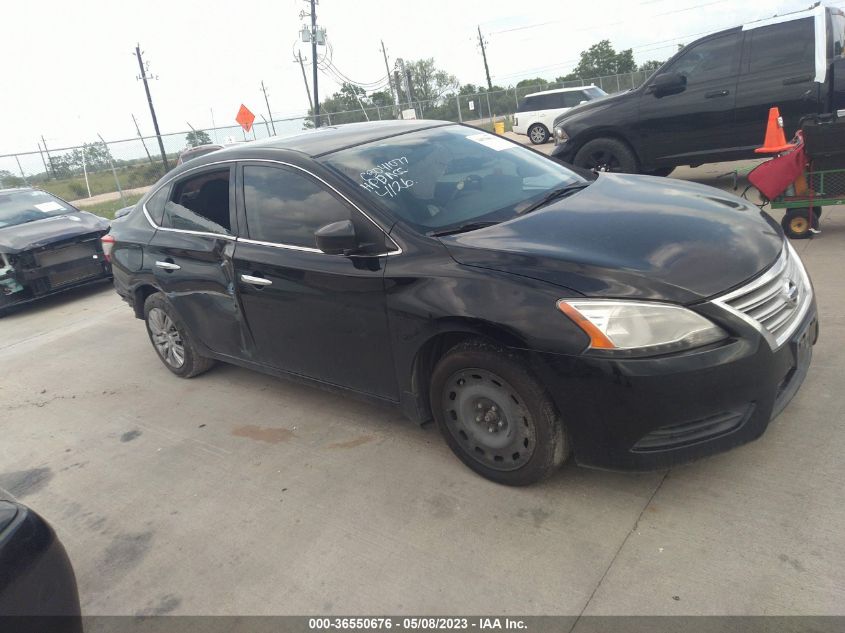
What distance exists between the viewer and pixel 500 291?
106 inches

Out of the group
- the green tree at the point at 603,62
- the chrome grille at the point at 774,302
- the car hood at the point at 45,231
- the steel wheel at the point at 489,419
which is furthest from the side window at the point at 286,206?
the green tree at the point at 603,62

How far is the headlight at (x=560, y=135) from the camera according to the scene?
8242mm

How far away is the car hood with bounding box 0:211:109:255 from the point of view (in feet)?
25.6

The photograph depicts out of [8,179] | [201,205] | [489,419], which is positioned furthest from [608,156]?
[8,179]

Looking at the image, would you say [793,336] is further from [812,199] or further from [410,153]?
[812,199]

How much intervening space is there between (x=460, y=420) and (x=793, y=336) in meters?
1.51

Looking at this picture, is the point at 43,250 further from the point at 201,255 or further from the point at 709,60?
the point at 709,60

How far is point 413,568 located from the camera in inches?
105

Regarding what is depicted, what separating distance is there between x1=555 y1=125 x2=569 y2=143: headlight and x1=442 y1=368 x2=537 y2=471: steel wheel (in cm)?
606

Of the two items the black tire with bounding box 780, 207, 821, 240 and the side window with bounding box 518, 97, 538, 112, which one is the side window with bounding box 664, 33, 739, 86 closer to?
the black tire with bounding box 780, 207, 821, 240

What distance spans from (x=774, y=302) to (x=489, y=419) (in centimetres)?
132

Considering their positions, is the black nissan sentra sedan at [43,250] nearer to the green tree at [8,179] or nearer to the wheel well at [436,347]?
the wheel well at [436,347]

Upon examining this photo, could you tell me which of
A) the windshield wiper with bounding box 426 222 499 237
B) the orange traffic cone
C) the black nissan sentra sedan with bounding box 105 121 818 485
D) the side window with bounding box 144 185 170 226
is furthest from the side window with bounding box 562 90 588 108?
the windshield wiper with bounding box 426 222 499 237

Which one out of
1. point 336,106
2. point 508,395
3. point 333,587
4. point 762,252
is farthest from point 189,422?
point 336,106
